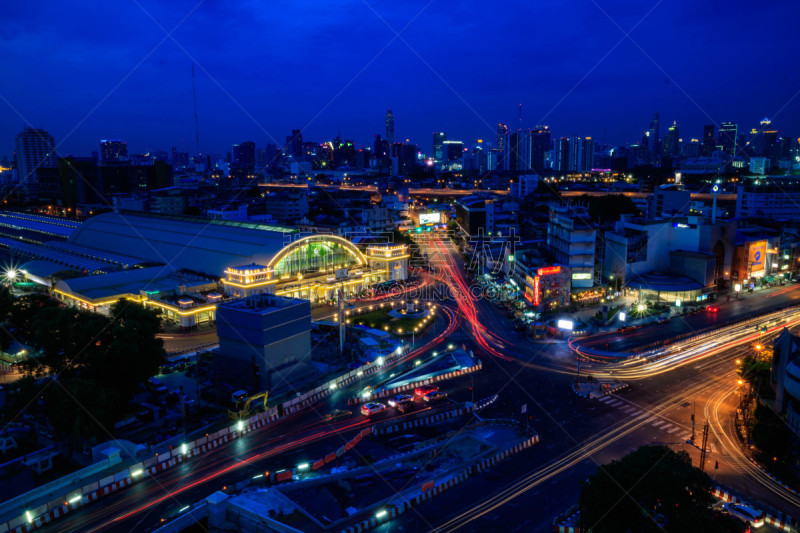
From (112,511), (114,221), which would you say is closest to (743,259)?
(112,511)

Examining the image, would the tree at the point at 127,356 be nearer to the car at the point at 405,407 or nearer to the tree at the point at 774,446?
the car at the point at 405,407

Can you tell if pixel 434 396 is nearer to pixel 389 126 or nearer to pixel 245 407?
pixel 245 407

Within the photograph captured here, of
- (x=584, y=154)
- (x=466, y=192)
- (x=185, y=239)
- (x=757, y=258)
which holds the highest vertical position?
(x=584, y=154)

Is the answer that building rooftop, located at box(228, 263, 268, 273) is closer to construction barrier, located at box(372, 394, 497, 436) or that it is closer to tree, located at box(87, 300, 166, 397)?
tree, located at box(87, 300, 166, 397)

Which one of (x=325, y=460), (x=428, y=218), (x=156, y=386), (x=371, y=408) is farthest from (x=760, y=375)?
(x=428, y=218)

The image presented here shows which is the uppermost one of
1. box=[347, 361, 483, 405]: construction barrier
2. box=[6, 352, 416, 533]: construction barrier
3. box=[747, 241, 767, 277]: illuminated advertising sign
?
box=[747, 241, 767, 277]: illuminated advertising sign

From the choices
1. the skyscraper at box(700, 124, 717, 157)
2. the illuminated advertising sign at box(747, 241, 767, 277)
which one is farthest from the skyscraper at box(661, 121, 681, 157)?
the illuminated advertising sign at box(747, 241, 767, 277)

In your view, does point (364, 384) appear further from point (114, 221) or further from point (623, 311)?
point (114, 221)
